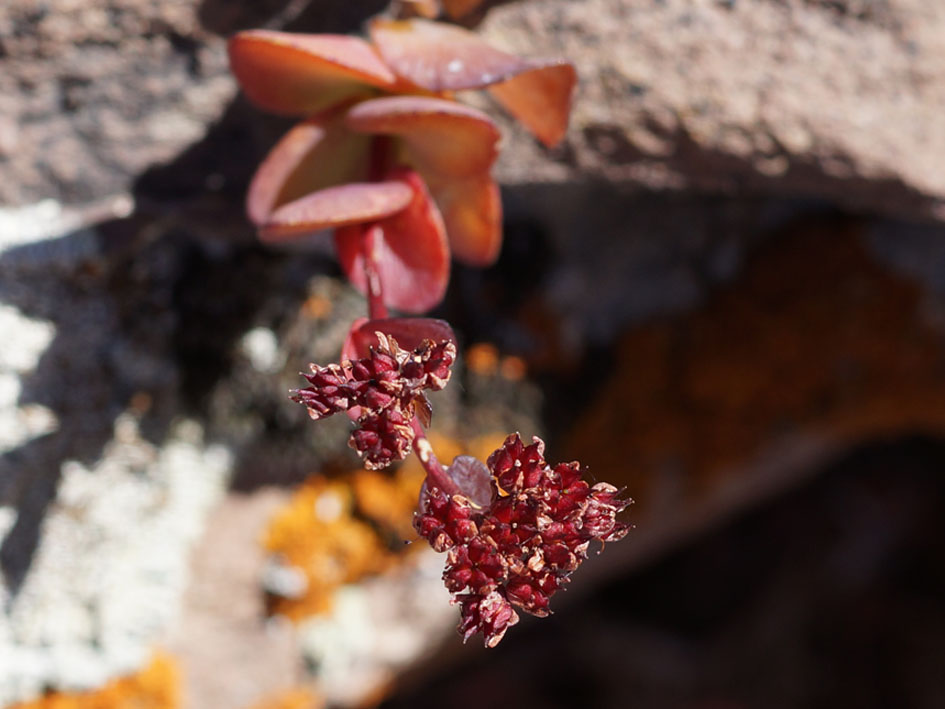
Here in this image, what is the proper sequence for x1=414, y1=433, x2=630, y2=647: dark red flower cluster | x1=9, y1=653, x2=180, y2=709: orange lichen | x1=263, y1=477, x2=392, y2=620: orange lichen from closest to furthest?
1. x1=414, y1=433, x2=630, y2=647: dark red flower cluster
2. x1=9, y1=653, x2=180, y2=709: orange lichen
3. x1=263, y1=477, x2=392, y2=620: orange lichen

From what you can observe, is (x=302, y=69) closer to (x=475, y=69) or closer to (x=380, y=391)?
(x=475, y=69)

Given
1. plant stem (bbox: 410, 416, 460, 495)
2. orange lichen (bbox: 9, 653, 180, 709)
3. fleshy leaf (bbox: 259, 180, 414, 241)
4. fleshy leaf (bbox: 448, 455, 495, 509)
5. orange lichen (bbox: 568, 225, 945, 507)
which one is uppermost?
fleshy leaf (bbox: 259, 180, 414, 241)

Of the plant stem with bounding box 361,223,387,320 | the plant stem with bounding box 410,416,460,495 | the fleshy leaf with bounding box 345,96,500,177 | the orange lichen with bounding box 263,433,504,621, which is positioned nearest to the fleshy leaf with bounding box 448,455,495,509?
the plant stem with bounding box 410,416,460,495

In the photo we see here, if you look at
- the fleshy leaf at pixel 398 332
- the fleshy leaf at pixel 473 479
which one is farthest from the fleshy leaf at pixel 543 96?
the fleshy leaf at pixel 473 479

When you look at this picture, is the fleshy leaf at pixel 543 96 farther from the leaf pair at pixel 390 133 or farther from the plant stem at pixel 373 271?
the plant stem at pixel 373 271

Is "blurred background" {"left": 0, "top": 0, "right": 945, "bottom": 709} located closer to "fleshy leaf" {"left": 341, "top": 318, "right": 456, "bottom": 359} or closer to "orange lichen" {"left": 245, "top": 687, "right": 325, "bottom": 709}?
"orange lichen" {"left": 245, "top": 687, "right": 325, "bottom": 709}

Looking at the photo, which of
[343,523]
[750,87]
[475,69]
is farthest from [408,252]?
[343,523]

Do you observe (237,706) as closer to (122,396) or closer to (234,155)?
(122,396)

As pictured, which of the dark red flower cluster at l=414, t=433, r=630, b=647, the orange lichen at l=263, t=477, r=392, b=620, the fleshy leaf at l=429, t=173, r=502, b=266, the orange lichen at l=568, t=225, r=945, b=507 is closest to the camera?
the dark red flower cluster at l=414, t=433, r=630, b=647
